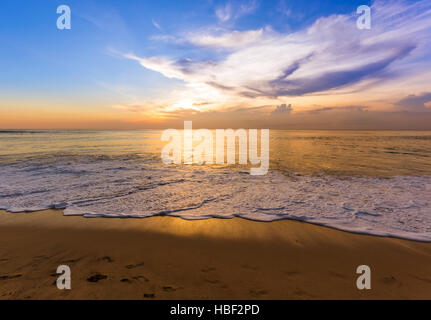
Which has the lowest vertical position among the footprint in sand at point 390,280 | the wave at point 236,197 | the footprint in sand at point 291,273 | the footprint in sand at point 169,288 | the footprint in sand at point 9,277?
the footprint in sand at point 390,280

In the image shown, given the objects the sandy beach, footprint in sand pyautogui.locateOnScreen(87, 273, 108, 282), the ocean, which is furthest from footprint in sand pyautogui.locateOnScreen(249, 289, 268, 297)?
the ocean

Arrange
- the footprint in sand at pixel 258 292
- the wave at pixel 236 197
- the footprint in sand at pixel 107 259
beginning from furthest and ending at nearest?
1. the wave at pixel 236 197
2. the footprint in sand at pixel 107 259
3. the footprint in sand at pixel 258 292

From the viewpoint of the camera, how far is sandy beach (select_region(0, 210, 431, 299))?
3254mm

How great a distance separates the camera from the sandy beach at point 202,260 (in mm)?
3254

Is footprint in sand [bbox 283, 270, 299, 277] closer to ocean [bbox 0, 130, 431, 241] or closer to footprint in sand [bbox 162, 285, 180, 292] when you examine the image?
footprint in sand [bbox 162, 285, 180, 292]

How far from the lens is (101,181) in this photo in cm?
1012

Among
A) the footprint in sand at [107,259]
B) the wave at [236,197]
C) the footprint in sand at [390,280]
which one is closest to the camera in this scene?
the footprint in sand at [390,280]

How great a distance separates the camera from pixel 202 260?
13.4 ft

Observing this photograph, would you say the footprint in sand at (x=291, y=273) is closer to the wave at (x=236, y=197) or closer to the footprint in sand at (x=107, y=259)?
the wave at (x=236, y=197)

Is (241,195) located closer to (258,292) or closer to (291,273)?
(291,273)

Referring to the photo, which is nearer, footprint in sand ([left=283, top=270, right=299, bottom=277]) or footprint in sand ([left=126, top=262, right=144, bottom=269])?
footprint in sand ([left=283, top=270, right=299, bottom=277])

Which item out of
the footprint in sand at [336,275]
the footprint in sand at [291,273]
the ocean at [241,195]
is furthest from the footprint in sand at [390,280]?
the ocean at [241,195]

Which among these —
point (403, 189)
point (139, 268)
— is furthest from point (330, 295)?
point (403, 189)
